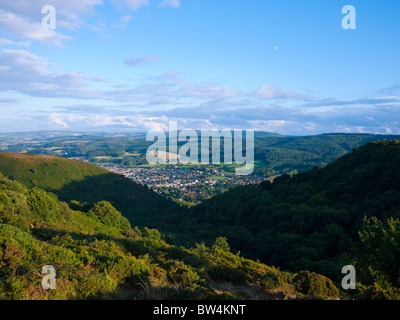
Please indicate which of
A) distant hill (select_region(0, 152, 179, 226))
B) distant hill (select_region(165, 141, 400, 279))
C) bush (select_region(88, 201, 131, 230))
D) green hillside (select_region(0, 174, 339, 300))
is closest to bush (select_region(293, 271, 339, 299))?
green hillside (select_region(0, 174, 339, 300))

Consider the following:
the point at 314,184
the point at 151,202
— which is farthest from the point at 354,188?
the point at 151,202

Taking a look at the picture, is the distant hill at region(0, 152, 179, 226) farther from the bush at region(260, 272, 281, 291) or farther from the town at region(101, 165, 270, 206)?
the bush at region(260, 272, 281, 291)

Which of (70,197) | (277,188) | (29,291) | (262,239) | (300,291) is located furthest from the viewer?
(70,197)

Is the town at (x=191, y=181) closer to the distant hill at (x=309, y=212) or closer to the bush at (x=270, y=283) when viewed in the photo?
the distant hill at (x=309, y=212)

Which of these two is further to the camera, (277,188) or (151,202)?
(151,202)

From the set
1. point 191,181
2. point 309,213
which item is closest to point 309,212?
point 309,213

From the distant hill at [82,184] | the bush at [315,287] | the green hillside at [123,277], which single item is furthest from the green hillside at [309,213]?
the distant hill at [82,184]
